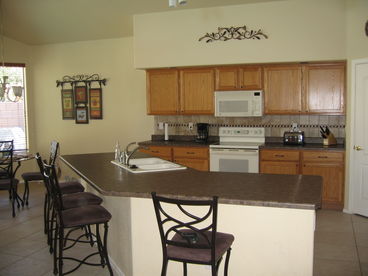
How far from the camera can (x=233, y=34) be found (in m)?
5.27

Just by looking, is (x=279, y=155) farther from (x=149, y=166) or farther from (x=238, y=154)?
(x=149, y=166)

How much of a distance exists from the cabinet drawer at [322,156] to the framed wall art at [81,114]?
3.99m

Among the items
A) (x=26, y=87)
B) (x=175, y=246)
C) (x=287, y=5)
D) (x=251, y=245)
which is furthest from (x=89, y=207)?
(x=26, y=87)

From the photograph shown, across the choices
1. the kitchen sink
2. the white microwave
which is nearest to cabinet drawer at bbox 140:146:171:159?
the white microwave

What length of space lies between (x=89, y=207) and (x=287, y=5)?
3.79 meters

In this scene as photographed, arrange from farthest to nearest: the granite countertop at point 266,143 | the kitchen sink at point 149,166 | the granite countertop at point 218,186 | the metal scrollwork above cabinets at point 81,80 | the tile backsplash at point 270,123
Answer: the metal scrollwork above cabinets at point 81,80 → the tile backsplash at point 270,123 → the granite countertop at point 266,143 → the kitchen sink at point 149,166 → the granite countertop at point 218,186

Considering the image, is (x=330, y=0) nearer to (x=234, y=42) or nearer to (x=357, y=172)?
(x=234, y=42)

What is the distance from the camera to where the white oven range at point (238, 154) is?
521 cm

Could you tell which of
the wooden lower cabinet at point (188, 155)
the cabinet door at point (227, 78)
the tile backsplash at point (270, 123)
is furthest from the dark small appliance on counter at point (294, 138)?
the wooden lower cabinet at point (188, 155)

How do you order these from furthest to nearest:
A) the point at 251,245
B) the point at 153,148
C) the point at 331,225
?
the point at 153,148 → the point at 331,225 → the point at 251,245

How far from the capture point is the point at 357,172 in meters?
4.83

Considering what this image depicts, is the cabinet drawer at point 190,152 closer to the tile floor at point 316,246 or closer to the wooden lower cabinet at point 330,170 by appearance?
the wooden lower cabinet at point 330,170

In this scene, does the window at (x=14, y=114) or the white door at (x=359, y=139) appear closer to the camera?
the white door at (x=359, y=139)

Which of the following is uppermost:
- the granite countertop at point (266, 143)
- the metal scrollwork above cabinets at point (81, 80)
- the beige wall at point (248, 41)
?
the beige wall at point (248, 41)
